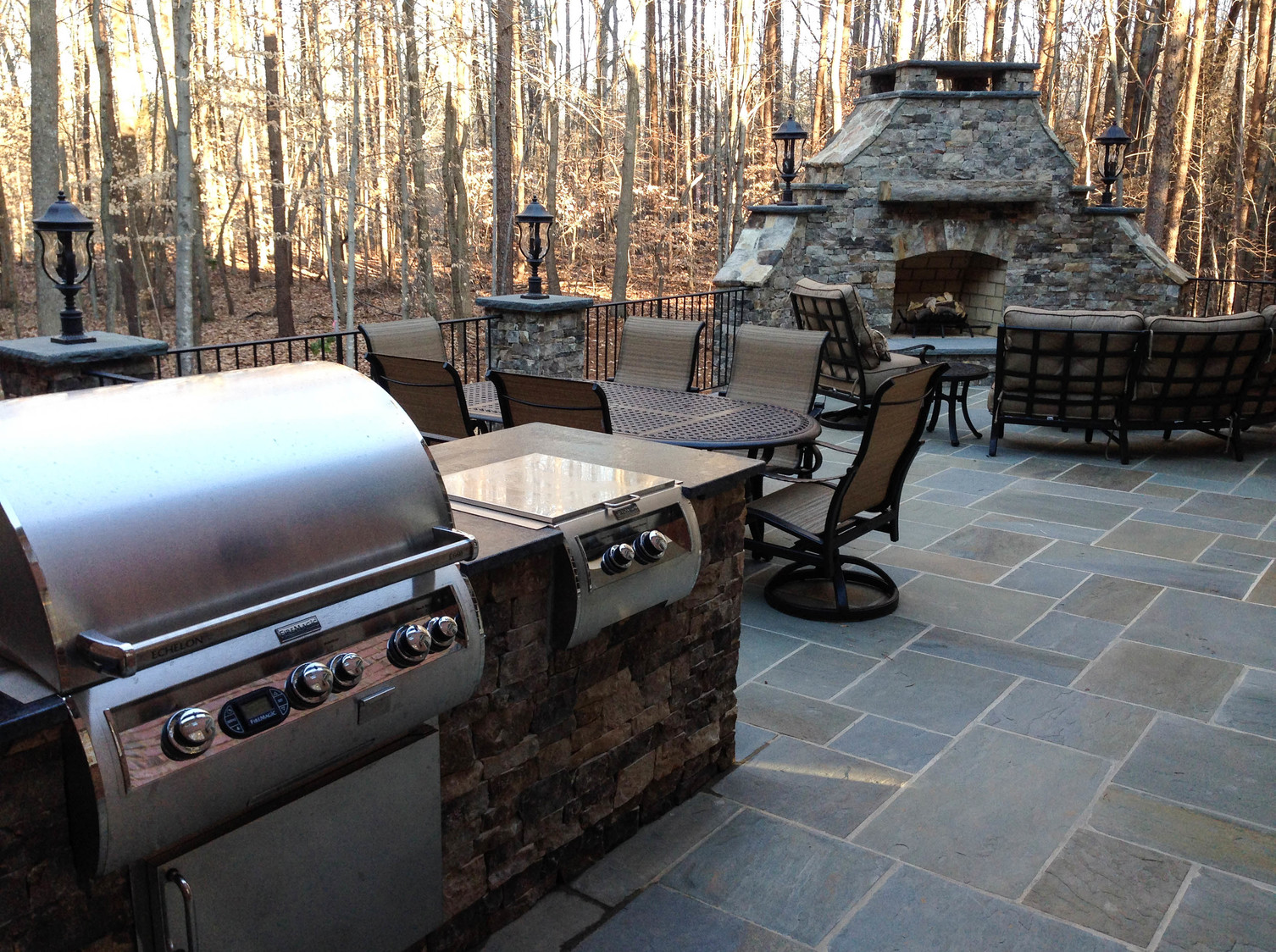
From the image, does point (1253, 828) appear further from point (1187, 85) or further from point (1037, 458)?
point (1187, 85)


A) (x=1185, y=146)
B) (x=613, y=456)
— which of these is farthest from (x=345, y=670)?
(x=1185, y=146)

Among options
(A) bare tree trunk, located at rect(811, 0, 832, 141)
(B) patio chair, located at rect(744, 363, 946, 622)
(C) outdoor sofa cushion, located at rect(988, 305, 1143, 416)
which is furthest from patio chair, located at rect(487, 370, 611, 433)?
(A) bare tree trunk, located at rect(811, 0, 832, 141)

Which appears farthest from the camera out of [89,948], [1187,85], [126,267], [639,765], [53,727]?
[126,267]

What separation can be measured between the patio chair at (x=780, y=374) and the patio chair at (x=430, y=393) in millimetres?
1343

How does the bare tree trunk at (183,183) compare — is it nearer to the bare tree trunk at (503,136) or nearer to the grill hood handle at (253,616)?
the bare tree trunk at (503,136)

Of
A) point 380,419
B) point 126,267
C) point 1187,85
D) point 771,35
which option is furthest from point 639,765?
point 771,35

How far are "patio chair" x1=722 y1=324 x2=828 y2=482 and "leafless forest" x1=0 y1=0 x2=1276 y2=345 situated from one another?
24.3 ft

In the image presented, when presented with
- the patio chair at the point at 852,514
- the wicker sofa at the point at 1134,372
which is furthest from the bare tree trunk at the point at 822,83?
the patio chair at the point at 852,514

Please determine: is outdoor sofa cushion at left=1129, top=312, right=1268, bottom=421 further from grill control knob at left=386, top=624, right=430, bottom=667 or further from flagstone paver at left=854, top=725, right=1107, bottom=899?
grill control knob at left=386, top=624, right=430, bottom=667

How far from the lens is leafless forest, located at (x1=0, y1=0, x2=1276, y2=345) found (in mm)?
13273

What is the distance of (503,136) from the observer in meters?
13.1

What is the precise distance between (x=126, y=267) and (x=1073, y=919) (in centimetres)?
1707

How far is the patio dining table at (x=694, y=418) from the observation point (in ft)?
13.6

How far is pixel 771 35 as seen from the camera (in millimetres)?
19016
